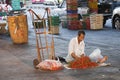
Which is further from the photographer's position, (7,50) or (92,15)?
(92,15)

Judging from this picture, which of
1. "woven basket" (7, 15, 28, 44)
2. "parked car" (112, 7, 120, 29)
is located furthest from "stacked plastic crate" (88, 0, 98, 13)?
"woven basket" (7, 15, 28, 44)

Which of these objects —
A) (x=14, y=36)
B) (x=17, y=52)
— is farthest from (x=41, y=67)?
(x=14, y=36)

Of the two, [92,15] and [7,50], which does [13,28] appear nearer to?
[7,50]

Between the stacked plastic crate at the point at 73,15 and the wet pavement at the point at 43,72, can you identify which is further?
the stacked plastic crate at the point at 73,15

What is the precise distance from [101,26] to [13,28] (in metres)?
6.59

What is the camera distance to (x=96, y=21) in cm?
1862

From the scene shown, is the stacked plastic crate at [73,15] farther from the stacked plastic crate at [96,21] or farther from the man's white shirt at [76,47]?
the man's white shirt at [76,47]

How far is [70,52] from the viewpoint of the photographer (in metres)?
8.72

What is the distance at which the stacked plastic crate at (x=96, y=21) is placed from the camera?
61.0 feet

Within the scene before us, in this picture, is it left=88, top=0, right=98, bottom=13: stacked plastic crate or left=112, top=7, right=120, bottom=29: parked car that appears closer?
left=112, top=7, right=120, bottom=29: parked car

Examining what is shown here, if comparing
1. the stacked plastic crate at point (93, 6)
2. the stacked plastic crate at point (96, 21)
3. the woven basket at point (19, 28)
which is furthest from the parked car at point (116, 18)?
the woven basket at point (19, 28)

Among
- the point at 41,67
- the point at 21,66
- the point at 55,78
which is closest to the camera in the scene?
the point at 55,78

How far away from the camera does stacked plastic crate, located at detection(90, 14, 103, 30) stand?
1859cm

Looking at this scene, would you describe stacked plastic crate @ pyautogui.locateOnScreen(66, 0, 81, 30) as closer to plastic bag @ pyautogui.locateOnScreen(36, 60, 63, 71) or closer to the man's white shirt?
the man's white shirt
